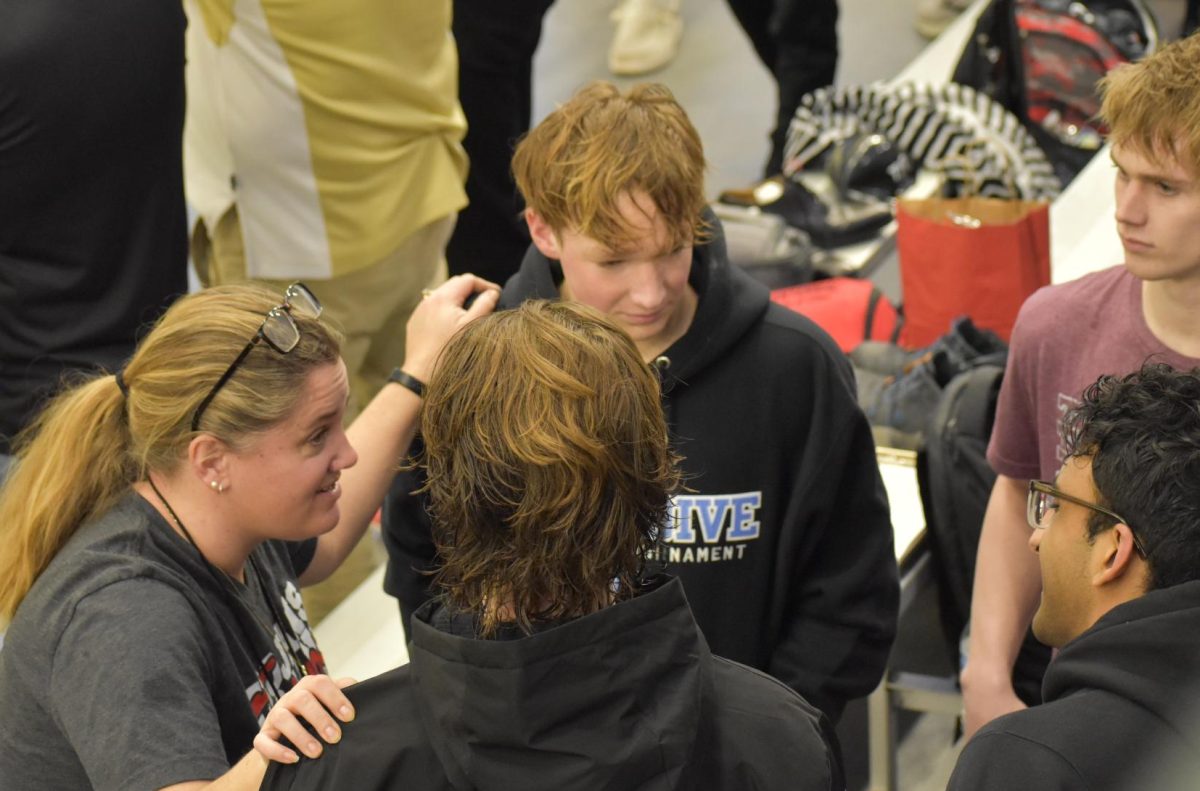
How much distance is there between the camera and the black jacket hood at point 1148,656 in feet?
4.73

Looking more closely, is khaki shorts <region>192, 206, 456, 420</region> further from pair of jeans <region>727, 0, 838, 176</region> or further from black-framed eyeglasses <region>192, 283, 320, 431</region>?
pair of jeans <region>727, 0, 838, 176</region>

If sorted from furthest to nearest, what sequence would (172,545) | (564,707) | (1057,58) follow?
(1057,58) → (172,545) → (564,707)

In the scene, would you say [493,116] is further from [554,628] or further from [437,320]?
[554,628]

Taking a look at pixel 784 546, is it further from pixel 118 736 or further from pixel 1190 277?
pixel 118 736

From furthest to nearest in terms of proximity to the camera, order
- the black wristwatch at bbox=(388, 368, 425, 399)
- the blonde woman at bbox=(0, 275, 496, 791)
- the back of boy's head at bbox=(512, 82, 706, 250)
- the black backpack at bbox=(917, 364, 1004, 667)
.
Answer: the black backpack at bbox=(917, 364, 1004, 667) < the black wristwatch at bbox=(388, 368, 425, 399) < the back of boy's head at bbox=(512, 82, 706, 250) < the blonde woman at bbox=(0, 275, 496, 791)

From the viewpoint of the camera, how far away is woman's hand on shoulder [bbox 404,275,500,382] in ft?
6.82

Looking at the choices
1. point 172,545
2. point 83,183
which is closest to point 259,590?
point 172,545

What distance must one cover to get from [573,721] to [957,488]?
1.68 metres

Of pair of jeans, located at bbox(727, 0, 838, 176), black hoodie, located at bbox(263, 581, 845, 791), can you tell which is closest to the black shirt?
black hoodie, located at bbox(263, 581, 845, 791)

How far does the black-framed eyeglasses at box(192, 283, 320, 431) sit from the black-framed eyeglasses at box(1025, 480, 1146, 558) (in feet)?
3.03

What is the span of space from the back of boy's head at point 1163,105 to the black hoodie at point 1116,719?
811mm

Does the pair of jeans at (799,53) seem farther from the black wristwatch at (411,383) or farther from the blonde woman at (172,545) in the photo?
the blonde woman at (172,545)

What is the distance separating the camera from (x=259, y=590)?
1.92 metres

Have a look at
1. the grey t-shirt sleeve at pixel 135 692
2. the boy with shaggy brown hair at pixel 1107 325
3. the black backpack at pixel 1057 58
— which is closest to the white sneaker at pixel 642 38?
the black backpack at pixel 1057 58
